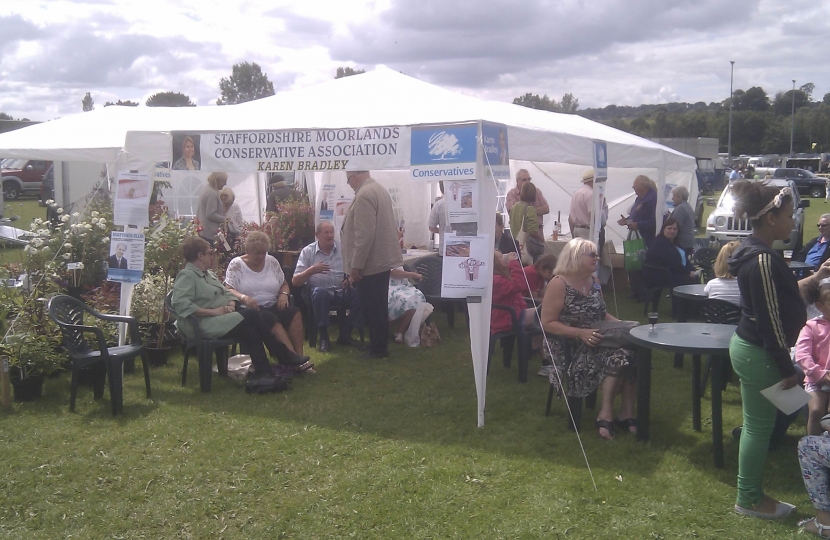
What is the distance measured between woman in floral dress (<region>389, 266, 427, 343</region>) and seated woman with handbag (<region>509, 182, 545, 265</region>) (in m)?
1.76

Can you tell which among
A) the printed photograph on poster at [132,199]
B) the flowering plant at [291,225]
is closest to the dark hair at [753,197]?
the printed photograph on poster at [132,199]

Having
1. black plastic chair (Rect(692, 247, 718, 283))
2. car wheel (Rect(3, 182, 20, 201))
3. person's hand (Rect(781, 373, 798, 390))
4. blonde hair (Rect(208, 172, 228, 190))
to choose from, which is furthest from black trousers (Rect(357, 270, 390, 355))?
car wheel (Rect(3, 182, 20, 201))

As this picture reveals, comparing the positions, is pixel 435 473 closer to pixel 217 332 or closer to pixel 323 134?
pixel 217 332

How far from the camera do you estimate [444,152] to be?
4.48m

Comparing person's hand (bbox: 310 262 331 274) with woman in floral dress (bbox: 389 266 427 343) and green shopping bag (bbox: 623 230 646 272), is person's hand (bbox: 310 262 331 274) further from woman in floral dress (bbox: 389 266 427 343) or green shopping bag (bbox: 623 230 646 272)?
green shopping bag (bbox: 623 230 646 272)

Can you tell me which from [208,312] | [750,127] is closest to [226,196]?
[208,312]

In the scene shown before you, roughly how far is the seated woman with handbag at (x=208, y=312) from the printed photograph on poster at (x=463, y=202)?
79.1 inches

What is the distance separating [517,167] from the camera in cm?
1225

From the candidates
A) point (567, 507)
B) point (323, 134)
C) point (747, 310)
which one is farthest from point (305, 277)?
point (747, 310)

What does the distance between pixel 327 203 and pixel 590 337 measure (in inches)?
204

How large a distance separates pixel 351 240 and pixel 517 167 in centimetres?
683

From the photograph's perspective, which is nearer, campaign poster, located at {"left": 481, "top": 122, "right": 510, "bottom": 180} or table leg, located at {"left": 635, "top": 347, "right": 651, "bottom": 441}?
table leg, located at {"left": 635, "top": 347, "right": 651, "bottom": 441}

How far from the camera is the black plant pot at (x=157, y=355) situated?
6.01m

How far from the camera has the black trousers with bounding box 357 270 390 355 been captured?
6035 millimetres
